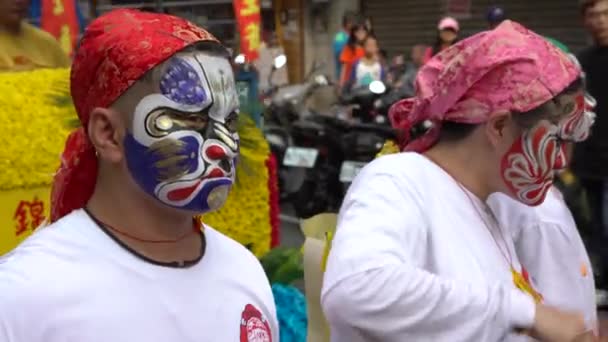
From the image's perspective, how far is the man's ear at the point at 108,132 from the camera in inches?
62.9

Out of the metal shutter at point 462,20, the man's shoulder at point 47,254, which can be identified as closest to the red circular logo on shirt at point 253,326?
the man's shoulder at point 47,254

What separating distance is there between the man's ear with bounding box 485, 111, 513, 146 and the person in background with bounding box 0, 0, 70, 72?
105 inches

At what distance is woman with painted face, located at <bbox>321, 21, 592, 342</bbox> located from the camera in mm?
1872

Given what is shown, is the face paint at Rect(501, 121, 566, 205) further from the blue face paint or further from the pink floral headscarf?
the blue face paint

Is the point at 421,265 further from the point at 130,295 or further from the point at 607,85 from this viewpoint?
the point at 607,85

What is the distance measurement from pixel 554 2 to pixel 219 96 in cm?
1292

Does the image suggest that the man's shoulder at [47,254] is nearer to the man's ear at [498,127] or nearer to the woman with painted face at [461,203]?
the woman with painted face at [461,203]

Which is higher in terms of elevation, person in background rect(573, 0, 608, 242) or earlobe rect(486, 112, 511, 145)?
earlobe rect(486, 112, 511, 145)

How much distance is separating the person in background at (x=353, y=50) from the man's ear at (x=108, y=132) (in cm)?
989

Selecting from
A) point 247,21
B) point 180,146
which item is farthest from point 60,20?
point 180,146

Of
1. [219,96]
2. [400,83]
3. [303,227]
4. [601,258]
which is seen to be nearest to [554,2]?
[400,83]

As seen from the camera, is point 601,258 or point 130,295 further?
point 601,258

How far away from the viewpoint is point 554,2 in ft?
45.3

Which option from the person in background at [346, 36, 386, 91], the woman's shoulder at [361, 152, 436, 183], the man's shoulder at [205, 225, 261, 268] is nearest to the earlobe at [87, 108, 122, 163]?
the man's shoulder at [205, 225, 261, 268]
